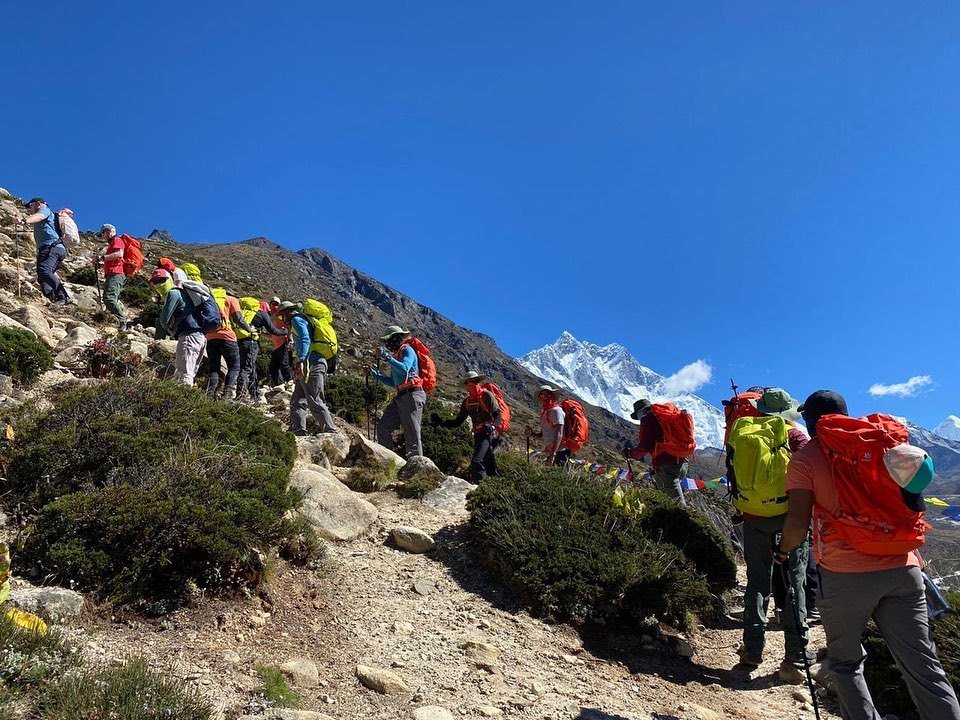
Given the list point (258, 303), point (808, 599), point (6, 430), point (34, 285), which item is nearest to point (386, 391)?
point (258, 303)

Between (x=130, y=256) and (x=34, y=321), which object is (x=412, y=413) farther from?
(x=130, y=256)

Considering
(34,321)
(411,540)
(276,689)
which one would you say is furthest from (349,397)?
(276,689)

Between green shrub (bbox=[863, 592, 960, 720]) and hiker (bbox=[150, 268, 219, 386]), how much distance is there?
7.56 meters

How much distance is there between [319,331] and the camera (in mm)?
7992

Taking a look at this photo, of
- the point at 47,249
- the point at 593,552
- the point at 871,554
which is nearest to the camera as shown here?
the point at 871,554

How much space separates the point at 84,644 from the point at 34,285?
497 inches

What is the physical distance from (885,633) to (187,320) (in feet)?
24.9

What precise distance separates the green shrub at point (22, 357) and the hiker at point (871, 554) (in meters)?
9.04

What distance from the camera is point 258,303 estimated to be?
34.8 feet

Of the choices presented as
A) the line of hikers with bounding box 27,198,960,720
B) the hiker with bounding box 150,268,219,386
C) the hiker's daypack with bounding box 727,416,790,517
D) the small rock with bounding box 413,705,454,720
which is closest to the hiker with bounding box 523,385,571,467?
the line of hikers with bounding box 27,198,960,720

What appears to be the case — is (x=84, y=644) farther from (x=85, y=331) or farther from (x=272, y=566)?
(x=85, y=331)

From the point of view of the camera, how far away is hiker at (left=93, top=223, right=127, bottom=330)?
1133 cm

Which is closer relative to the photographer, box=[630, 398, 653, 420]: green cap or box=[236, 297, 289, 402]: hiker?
box=[630, 398, 653, 420]: green cap

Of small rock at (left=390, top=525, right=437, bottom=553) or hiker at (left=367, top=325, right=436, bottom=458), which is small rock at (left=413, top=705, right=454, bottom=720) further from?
hiker at (left=367, top=325, right=436, bottom=458)
